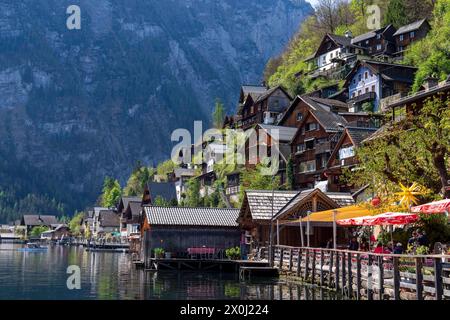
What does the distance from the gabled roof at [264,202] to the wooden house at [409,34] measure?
212 feet

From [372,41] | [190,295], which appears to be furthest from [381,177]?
[372,41]

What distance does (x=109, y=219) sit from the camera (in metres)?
148

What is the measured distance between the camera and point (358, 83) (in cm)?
9612

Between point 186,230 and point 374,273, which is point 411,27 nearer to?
point 186,230

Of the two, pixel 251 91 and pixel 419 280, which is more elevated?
pixel 251 91

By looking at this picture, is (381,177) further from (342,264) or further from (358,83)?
(358,83)

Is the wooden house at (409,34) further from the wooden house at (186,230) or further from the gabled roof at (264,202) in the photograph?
the gabled roof at (264,202)

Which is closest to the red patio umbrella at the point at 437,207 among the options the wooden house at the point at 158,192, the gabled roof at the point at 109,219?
the wooden house at the point at 158,192

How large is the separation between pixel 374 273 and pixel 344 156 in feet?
125

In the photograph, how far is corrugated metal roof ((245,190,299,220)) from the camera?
49.0m

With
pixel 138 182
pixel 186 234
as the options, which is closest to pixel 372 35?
pixel 186 234

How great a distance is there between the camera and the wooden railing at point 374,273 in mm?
21562

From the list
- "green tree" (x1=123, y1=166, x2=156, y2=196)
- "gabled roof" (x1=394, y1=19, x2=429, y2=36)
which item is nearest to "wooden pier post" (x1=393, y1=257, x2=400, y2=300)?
"gabled roof" (x1=394, y1=19, x2=429, y2=36)
